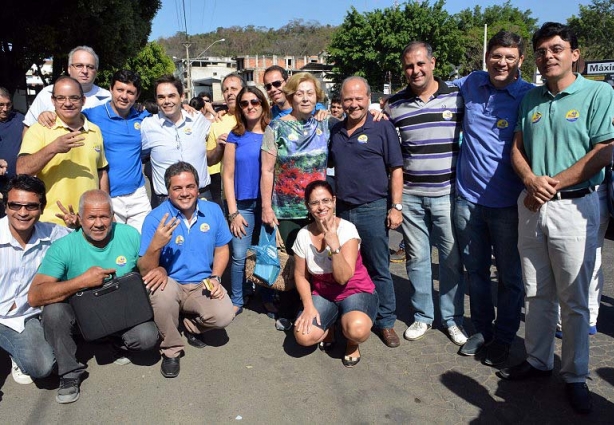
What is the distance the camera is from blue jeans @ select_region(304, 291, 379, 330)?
361 centimetres

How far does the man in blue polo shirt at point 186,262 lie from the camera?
362cm

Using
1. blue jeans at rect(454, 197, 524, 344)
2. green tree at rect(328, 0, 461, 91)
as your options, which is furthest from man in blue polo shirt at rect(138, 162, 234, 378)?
green tree at rect(328, 0, 461, 91)

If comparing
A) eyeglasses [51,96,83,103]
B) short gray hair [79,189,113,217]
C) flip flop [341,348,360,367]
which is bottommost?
flip flop [341,348,360,367]

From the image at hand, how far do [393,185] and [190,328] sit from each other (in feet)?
6.51

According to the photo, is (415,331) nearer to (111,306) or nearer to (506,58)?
(506,58)

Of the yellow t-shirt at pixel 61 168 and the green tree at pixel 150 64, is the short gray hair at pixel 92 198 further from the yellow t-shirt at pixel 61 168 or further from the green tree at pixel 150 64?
the green tree at pixel 150 64

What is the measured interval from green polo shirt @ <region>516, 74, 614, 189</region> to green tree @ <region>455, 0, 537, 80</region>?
152 ft

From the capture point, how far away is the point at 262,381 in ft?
11.3

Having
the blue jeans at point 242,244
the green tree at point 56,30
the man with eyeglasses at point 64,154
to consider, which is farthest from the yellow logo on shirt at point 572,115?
the green tree at point 56,30

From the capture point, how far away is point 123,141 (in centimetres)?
428

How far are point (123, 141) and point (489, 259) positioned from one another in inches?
125

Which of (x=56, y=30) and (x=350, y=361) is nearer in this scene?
(x=350, y=361)

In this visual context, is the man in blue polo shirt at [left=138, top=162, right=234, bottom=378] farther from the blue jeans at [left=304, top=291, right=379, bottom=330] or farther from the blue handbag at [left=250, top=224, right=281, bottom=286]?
the blue jeans at [left=304, top=291, right=379, bottom=330]

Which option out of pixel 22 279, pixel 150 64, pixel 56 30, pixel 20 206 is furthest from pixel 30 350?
pixel 150 64
